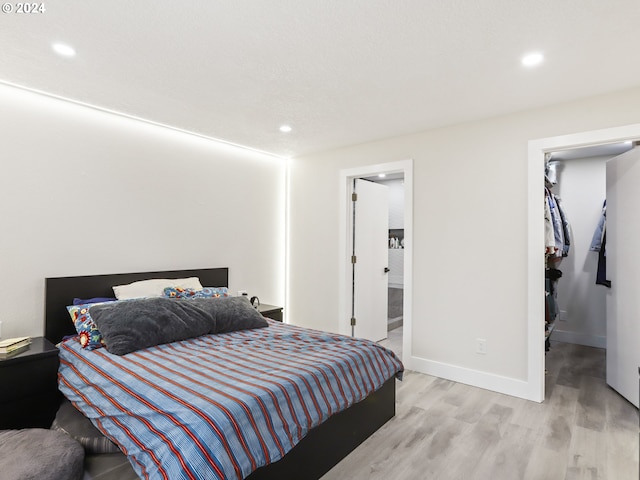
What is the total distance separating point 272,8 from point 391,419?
2.81 m

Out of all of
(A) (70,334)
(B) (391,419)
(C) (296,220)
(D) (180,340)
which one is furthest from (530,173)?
(A) (70,334)

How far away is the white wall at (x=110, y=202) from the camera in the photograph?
9.52 ft

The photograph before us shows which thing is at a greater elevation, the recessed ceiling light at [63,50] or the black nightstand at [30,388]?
the recessed ceiling light at [63,50]

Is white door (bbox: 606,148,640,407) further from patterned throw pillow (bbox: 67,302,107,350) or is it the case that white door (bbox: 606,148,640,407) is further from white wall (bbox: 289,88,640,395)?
patterned throw pillow (bbox: 67,302,107,350)

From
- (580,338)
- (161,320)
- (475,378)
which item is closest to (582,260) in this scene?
(580,338)

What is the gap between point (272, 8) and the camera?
1877mm

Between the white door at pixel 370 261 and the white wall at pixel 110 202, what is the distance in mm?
1220

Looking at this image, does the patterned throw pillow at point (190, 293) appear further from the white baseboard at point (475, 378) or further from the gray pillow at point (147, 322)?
the white baseboard at point (475, 378)

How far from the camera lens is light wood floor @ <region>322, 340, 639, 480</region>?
220 cm

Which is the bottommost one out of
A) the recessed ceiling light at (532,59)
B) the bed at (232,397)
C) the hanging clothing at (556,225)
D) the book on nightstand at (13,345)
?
the bed at (232,397)

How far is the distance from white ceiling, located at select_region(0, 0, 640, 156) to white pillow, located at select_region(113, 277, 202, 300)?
155 centimetres

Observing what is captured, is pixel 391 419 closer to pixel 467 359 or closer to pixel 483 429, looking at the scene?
pixel 483 429

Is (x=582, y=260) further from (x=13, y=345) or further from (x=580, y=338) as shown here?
(x=13, y=345)

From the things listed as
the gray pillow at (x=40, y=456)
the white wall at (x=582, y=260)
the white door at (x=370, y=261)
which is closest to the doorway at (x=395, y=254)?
the white door at (x=370, y=261)
